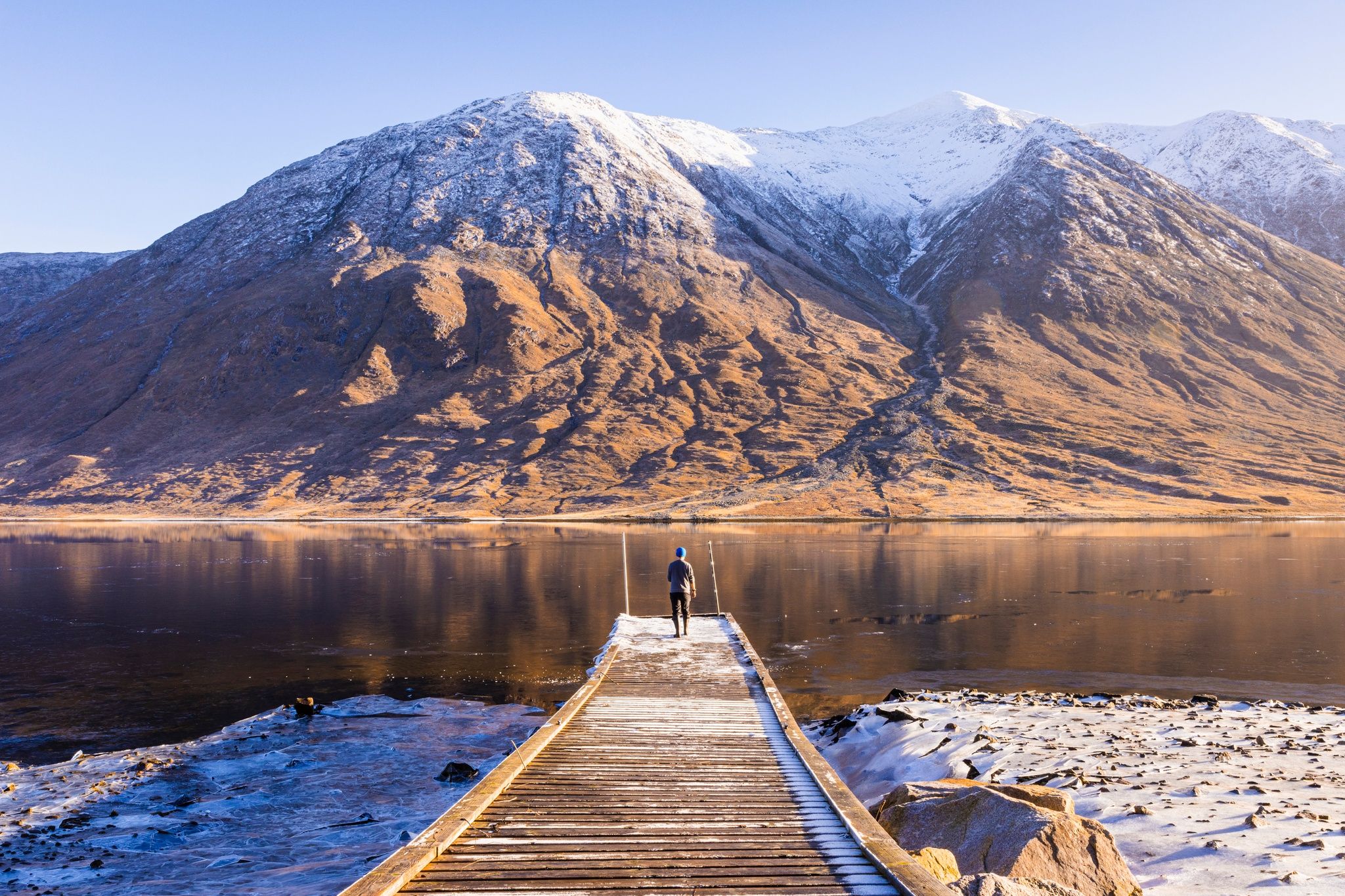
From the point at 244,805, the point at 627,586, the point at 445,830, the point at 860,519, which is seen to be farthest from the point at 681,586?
the point at 860,519

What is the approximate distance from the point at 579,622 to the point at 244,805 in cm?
1942

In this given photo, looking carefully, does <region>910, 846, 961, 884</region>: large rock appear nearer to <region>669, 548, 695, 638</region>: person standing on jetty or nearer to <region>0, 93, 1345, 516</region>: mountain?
<region>669, 548, 695, 638</region>: person standing on jetty

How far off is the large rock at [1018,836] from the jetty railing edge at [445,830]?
442cm

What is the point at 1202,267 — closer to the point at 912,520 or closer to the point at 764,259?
the point at 764,259

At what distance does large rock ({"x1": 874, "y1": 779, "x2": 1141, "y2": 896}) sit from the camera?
943 centimetres

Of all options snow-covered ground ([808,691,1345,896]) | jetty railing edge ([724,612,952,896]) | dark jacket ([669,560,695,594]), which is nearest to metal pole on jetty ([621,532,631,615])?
dark jacket ([669,560,695,594])

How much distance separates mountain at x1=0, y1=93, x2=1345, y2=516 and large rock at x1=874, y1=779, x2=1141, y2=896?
90045 millimetres

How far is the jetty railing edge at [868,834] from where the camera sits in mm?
7753

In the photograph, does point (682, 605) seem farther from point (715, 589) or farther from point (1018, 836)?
point (1018, 836)

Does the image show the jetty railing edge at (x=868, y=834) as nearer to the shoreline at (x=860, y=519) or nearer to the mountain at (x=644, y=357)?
the shoreline at (x=860, y=519)

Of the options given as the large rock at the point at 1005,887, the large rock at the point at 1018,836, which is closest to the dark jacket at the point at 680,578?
the large rock at the point at 1018,836

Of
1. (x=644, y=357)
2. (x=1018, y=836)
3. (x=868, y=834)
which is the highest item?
(x=644, y=357)

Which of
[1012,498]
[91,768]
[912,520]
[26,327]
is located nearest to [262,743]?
[91,768]

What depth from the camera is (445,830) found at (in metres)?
8.94
